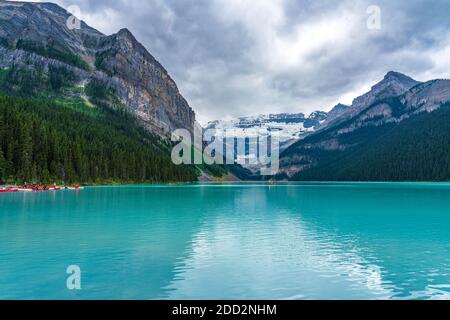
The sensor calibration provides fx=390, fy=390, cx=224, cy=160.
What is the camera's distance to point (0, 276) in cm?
2438

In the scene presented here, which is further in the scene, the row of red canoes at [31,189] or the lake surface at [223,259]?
the row of red canoes at [31,189]

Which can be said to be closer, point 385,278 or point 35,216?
point 385,278

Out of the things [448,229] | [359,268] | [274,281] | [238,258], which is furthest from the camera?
[448,229]

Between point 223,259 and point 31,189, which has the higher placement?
point 31,189

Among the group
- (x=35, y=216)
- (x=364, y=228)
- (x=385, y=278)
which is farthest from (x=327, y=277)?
(x=35, y=216)

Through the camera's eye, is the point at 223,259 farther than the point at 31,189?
No

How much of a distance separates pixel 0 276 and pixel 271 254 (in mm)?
19793

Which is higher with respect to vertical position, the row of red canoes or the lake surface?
the row of red canoes

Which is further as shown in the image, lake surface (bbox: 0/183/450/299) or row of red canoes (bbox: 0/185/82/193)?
row of red canoes (bbox: 0/185/82/193)

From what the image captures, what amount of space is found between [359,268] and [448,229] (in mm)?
27000

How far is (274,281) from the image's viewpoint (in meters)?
24.2

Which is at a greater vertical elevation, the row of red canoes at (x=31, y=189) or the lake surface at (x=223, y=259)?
the row of red canoes at (x=31, y=189)
